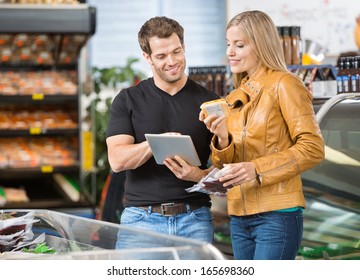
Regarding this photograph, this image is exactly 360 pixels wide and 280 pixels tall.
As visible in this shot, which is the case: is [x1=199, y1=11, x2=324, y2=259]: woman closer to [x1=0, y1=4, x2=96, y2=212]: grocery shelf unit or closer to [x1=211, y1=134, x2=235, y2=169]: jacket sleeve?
[x1=211, y1=134, x2=235, y2=169]: jacket sleeve

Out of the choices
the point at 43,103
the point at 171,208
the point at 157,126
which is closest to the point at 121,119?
the point at 157,126

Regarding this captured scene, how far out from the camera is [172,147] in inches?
106

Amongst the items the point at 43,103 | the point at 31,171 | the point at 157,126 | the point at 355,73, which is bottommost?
the point at 31,171

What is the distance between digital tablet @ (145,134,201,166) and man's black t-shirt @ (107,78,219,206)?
13 centimetres

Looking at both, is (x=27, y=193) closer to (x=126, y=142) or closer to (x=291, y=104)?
(x=126, y=142)

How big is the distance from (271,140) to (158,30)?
0.60m

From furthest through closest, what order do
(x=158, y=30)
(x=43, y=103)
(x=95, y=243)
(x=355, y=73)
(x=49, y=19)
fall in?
(x=43, y=103) < (x=49, y=19) < (x=355, y=73) < (x=158, y=30) < (x=95, y=243)

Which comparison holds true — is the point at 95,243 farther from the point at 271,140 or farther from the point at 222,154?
the point at 271,140

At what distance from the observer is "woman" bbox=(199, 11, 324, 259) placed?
259 cm

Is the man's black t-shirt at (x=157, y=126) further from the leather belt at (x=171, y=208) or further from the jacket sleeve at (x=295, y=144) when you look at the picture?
the jacket sleeve at (x=295, y=144)

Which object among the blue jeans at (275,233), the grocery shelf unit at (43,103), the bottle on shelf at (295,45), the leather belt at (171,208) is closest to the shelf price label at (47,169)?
the grocery shelf unit at (43,103)

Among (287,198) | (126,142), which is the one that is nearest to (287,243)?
Answer: (287,198)

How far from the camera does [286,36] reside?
12.4 feet

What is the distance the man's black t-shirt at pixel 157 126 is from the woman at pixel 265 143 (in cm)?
19
